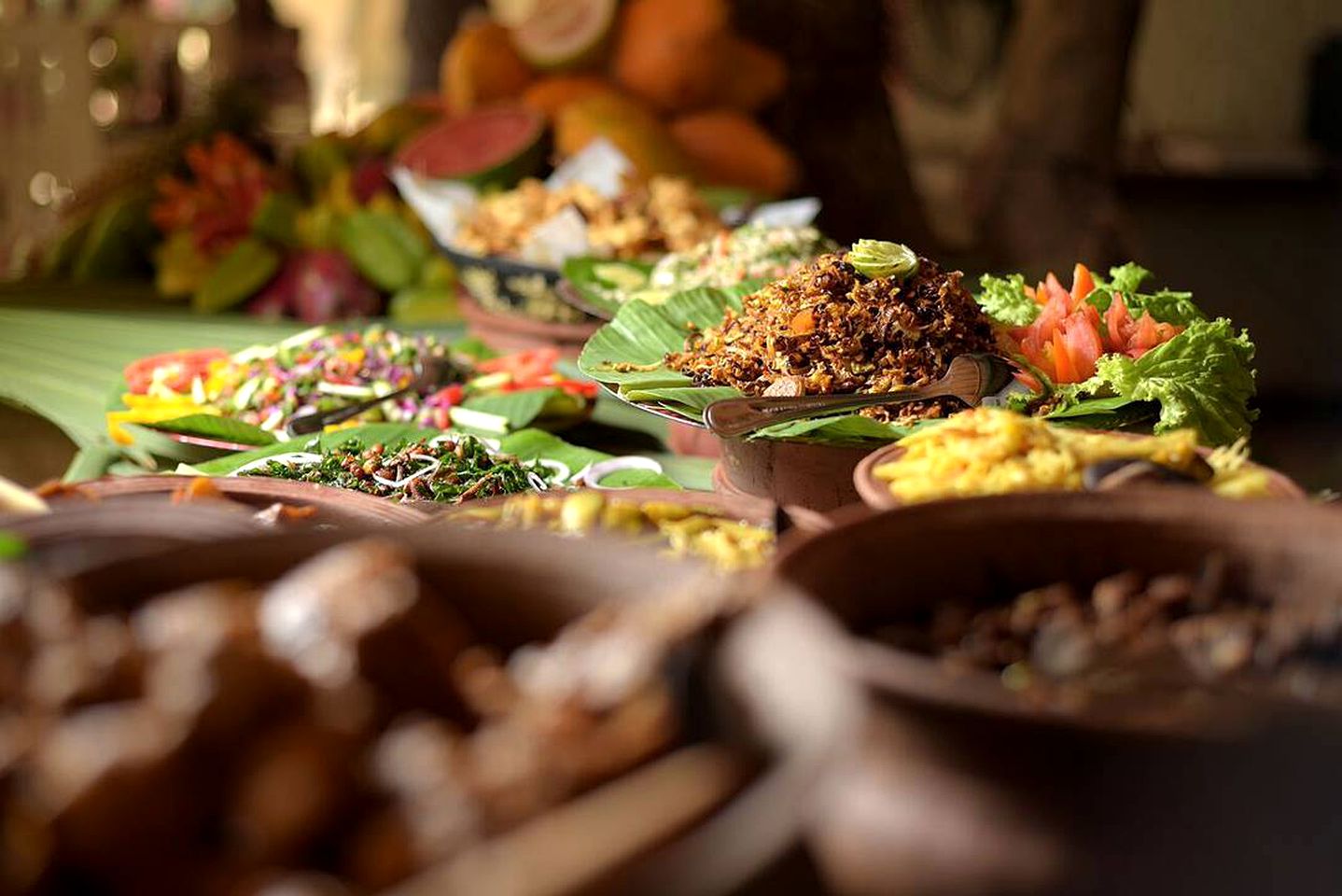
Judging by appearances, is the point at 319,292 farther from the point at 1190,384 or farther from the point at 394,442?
the point at 1190,384

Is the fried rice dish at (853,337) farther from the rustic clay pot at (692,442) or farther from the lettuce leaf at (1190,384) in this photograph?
the rustic clay pot at (692,442)

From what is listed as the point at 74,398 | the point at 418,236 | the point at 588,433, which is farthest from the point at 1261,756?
the point at 418,236

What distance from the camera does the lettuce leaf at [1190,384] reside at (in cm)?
177

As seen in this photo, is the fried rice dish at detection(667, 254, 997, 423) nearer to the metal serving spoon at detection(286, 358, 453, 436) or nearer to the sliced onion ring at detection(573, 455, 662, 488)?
the sliced onion ring at detection(573, 455, 662, 488)

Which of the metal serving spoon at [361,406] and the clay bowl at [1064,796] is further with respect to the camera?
the metal serving spoon at [361,406]

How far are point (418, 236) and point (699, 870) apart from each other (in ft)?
11.3

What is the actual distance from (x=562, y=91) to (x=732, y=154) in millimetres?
532

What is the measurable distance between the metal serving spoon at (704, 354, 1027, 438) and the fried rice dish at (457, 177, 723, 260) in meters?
1.41

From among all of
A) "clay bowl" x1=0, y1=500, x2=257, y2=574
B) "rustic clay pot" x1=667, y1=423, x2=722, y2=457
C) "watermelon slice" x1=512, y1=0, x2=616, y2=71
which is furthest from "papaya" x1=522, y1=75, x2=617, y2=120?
"clay bowl" x1=0, y1=500, x2=257, y2=574

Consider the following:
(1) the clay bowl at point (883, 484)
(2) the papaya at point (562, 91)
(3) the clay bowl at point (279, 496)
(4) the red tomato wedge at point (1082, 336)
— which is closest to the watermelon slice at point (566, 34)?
(2) the papaya at point (562, 91)

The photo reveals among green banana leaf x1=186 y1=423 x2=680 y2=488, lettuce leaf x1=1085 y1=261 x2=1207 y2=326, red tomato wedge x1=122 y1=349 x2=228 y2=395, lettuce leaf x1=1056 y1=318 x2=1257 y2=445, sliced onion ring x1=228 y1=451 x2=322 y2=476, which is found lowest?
red tomato wedge x1=122 y1=349 x2=228 y2=395

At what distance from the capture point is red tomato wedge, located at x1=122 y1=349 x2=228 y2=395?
2.55 metres

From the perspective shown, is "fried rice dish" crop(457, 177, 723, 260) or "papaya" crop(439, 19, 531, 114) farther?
"papaya" crop(439, 19, 531, 114)

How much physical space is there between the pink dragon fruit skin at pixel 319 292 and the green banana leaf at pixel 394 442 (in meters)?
1.62
